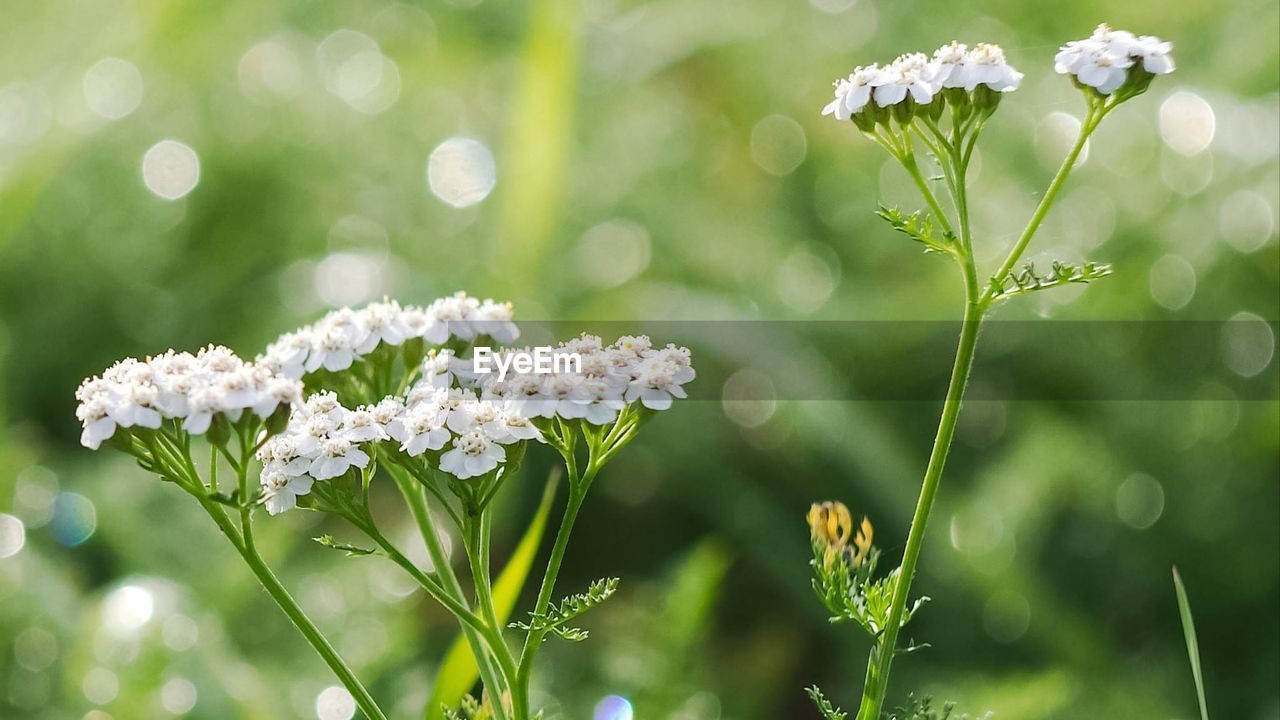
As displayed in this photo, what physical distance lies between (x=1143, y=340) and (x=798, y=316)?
0.70m

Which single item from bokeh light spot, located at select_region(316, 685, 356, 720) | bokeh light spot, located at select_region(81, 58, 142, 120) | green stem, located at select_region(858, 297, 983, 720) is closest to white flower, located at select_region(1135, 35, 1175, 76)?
green stem, located at select_region(858, 297, 983, 720)

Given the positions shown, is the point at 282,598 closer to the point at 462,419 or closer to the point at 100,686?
the point at 462,419

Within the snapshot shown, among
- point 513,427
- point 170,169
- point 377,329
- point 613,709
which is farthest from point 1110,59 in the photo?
point 170,169

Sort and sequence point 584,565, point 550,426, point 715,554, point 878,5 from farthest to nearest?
1. point 878,5
2. point 584,565
3. point 715,554
4. point 550,426

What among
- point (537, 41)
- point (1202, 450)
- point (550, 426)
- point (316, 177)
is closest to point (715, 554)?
point (1202, 450)

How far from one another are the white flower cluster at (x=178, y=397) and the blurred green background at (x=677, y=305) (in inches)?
39.3

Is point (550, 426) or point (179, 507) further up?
point (550, 426)

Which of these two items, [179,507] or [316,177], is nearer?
[179,507]

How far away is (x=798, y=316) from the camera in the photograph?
2.71 m

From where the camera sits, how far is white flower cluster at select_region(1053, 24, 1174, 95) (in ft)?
2.97

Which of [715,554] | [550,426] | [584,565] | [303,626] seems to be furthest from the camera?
[584,565]

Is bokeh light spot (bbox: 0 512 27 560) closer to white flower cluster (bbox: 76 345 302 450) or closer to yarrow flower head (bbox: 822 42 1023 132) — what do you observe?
white flower cluster (bbox: 76 345 302 450)

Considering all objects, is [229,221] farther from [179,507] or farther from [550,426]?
[550,426]

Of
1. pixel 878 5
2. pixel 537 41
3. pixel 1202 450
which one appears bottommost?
pixel 1202 450
